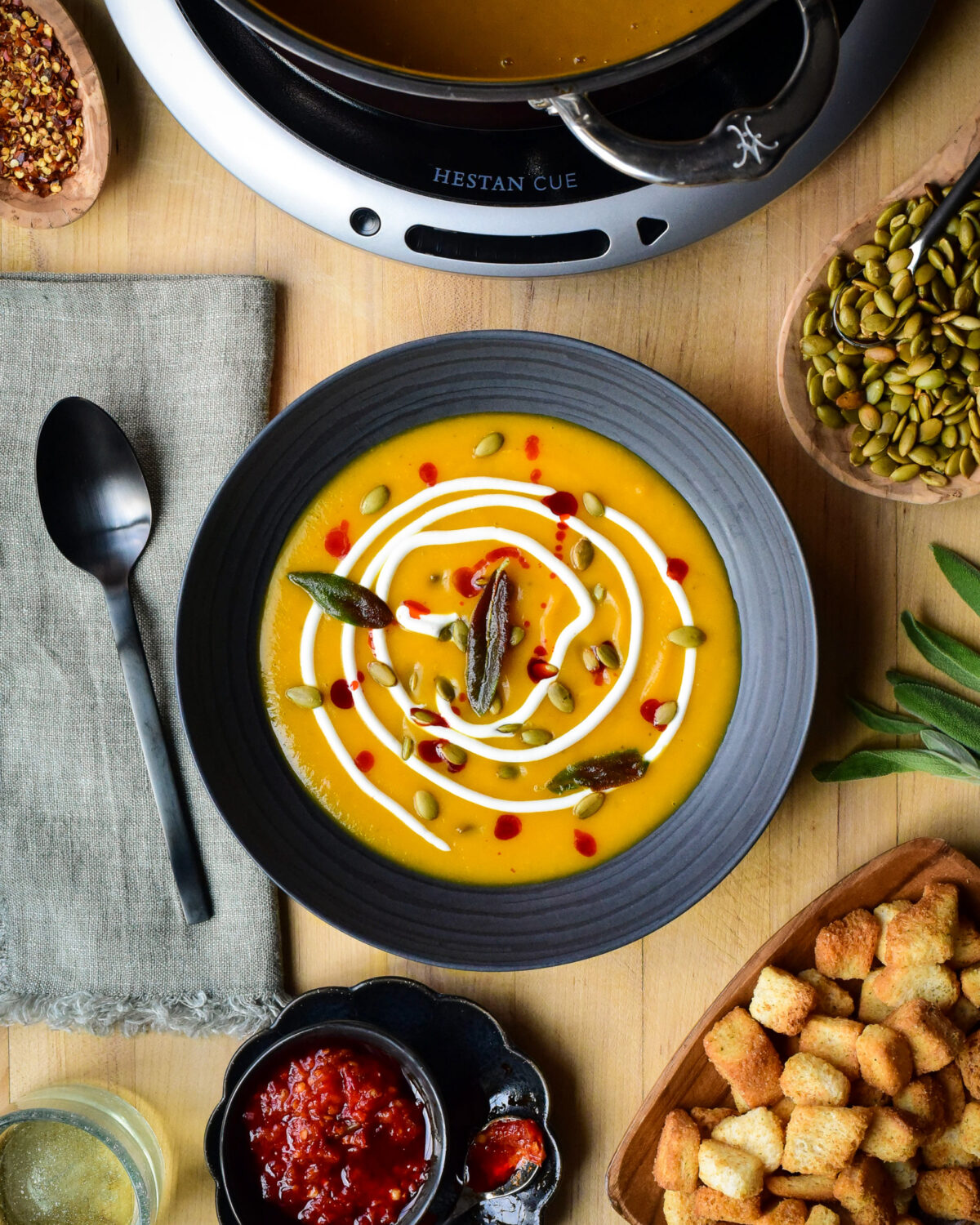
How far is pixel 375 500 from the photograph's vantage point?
4.09 feet

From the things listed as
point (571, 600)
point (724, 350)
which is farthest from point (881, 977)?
point (724, 350)

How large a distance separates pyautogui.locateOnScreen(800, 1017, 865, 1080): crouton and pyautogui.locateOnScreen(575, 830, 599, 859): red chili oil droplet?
333mm

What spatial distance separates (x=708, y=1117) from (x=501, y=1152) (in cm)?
26

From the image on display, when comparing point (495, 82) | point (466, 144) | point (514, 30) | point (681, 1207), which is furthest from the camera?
point (681, 1207)

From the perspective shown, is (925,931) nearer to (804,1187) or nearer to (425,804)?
(804,1187)

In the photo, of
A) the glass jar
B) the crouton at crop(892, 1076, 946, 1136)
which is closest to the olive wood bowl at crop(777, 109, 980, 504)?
the crouton at crop(892, 1076, 946, 1136)

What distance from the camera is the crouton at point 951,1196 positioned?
1.22m

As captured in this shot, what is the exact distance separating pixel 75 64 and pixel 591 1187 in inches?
59.5

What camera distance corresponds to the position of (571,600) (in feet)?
4.12

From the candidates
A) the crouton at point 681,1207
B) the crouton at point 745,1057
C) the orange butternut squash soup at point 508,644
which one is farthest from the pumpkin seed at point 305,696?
the crouton at point 681,1207

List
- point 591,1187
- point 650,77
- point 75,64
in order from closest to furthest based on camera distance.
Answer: point 650,77, point 75,64, point 591,1187

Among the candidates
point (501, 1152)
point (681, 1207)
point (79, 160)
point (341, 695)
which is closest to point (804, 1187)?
point (681, 1207)

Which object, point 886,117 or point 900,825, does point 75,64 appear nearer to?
point 886,117

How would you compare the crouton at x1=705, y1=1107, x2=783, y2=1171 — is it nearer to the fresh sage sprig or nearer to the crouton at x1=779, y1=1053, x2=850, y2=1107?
the crouton at x1=779, y1=1053, x2=850, y2=1107
